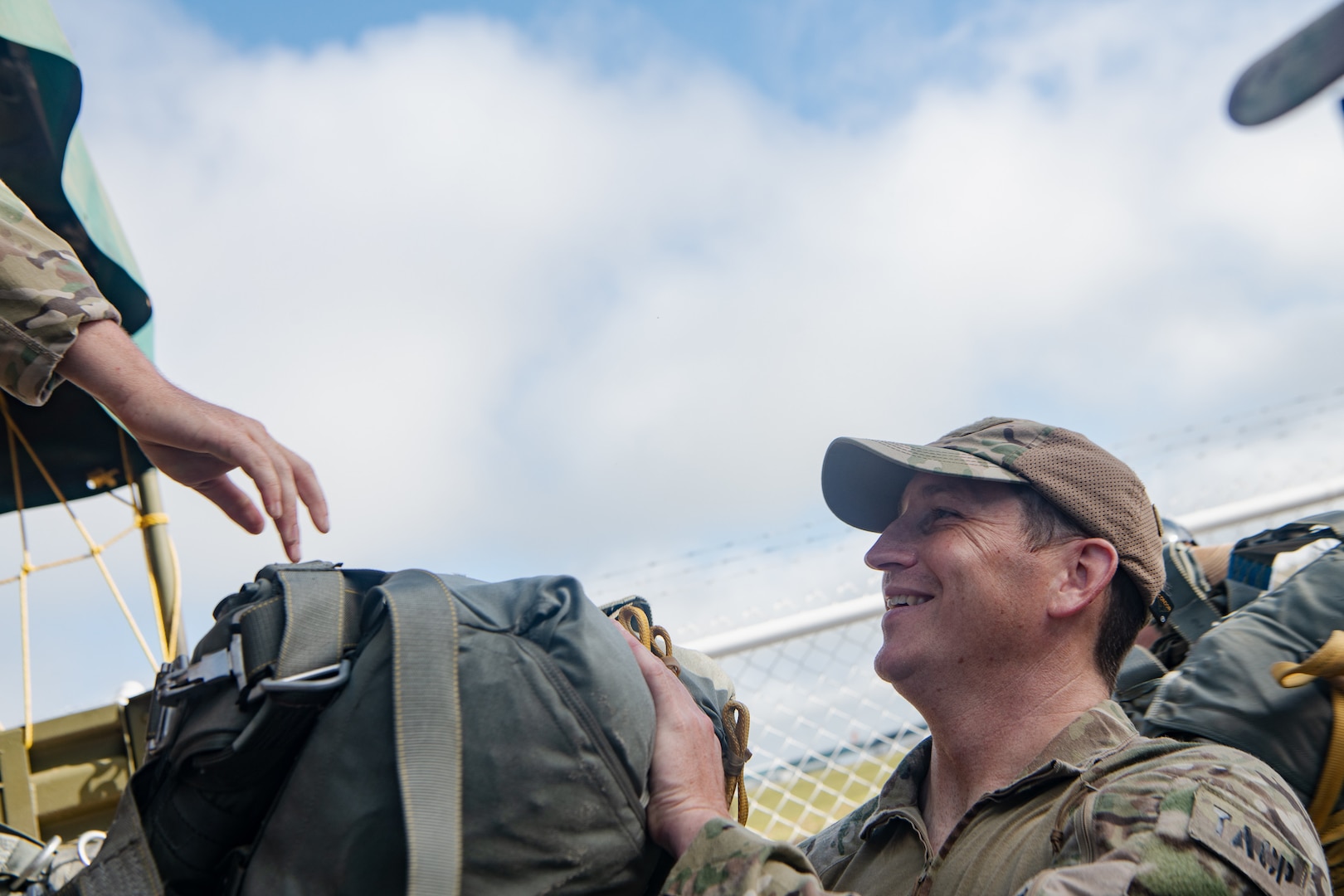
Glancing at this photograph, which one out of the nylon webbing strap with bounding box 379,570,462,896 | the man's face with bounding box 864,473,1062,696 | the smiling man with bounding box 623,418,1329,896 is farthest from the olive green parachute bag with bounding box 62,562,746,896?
the man's face with bounding box 864,473,1062,696

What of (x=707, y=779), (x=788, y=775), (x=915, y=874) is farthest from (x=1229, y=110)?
(x=788, y=775)

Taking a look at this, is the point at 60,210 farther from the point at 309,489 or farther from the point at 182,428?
the point at 309,489

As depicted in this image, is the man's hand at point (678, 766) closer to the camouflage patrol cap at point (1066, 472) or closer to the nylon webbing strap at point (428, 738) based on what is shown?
the nylon webbing strap at point (428, 738)

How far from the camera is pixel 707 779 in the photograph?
137cm

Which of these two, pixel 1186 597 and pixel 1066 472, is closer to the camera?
pixel 1066 472

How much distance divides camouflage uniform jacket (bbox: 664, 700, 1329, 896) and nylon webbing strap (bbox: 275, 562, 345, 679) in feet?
1.57

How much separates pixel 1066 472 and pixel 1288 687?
518 millimetres

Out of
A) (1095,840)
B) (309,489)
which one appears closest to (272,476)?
(309,489)

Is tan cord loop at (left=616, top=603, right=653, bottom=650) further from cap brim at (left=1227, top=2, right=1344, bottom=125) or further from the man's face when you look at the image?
cap brim at (left=1227, top=2, right=1344, bottom=125)

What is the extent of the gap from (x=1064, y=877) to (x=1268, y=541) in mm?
1266

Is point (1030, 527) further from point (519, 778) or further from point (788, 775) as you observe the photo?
point (788, 775)

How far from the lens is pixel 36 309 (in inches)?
58.3

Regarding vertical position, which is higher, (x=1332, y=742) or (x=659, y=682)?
(x=659, y=682)

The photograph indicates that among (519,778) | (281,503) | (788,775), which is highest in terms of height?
(281,503)
